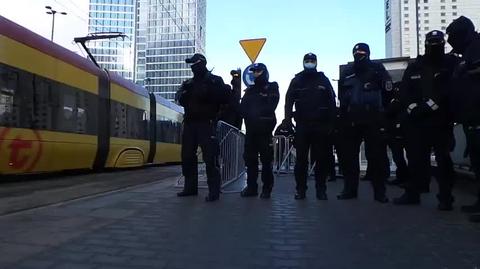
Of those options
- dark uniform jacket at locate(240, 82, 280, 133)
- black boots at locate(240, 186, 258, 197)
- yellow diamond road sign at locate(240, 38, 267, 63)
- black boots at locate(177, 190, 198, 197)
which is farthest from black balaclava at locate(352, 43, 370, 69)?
yellow diamond road sign at locate(240, 38, 267, 63)

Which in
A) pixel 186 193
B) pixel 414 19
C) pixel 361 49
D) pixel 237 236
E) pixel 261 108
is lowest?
pixel 237 236

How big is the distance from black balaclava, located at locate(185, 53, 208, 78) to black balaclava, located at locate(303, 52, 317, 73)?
1.36m

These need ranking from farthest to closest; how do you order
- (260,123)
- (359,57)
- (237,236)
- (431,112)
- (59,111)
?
(59,111), (260,123), (359,57), (431,112), (237,236)

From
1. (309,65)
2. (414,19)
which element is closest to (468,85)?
(309,65)

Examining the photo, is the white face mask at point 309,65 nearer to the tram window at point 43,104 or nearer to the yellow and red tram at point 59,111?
the yellow and red tram at point 59,111

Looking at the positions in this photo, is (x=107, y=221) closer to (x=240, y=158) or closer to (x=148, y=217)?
(x=148, y=217)

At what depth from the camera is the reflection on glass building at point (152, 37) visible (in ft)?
103

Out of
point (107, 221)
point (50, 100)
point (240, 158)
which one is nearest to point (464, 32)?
point (107, 221)

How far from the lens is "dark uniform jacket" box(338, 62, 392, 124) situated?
279 inches

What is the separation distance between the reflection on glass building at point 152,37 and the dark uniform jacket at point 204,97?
65.4 ft

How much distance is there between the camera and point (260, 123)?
25.2ft

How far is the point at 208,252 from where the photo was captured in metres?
4.13

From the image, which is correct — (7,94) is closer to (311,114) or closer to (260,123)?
(260,123)

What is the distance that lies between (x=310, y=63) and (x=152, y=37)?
30.7 meters
